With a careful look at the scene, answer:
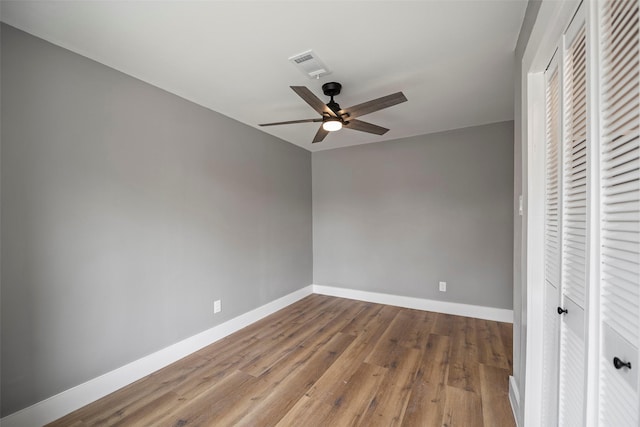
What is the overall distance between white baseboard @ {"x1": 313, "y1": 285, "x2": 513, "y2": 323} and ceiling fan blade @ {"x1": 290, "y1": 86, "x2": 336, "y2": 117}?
9.15 ft

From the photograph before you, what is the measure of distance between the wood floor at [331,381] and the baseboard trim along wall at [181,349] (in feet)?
0.22

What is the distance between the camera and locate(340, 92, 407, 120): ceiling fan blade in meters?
1.84

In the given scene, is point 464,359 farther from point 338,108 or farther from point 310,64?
point 310,64

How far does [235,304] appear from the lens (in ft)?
9.80

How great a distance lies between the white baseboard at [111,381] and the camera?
1598 mm

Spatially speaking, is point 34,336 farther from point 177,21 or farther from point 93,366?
point 177,21

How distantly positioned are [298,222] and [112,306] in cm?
252

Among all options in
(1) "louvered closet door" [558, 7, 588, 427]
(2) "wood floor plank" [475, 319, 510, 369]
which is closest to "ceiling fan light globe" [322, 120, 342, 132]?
(1) "louvered closet door" [558, 7, 588, 427]

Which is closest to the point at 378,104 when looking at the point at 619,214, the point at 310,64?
the point at 310,64

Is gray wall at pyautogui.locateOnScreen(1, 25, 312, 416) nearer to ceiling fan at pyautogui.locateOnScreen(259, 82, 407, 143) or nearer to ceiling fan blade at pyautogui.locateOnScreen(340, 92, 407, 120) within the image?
ceiling fan at pyautogui.locateOnScreen(259, 82, 407, 143)

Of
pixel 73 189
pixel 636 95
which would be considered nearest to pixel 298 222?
pixel 73 189

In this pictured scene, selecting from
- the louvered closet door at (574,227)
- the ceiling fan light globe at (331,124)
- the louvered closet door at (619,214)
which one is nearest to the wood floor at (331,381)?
the louvered closet door at (574,227)

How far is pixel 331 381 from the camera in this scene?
207 centimetres

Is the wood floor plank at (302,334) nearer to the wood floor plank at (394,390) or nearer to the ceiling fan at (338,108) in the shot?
the wood floor plank at (394,390)
